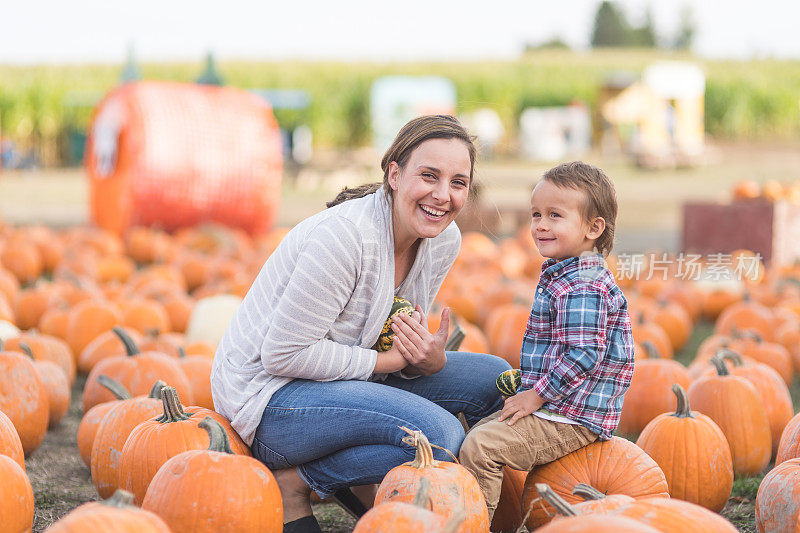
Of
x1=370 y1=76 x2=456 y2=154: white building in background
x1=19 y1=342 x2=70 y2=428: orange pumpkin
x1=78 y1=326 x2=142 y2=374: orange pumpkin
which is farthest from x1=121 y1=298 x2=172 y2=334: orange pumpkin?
x1=370 y1=76 x2=456 y2=154: white building in background

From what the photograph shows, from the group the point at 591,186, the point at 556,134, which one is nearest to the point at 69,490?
the point at 591,186

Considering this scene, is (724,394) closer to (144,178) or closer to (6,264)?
(6,264)

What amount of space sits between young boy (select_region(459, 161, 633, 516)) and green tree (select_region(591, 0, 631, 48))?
4036 inches

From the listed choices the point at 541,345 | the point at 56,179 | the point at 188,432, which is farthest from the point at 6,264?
the point at 56,179

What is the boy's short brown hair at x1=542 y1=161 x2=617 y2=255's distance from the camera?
2883 mm

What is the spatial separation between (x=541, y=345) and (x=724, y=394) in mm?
1195

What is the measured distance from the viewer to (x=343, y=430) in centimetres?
295

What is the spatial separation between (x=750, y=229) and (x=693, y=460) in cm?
611

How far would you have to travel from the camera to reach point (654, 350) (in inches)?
175

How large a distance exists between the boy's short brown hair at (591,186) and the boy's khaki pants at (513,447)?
65 cm

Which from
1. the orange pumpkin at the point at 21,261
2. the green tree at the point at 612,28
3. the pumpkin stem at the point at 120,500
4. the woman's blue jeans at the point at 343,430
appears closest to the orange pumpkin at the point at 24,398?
the woman's blue jeans at the point at 343,430

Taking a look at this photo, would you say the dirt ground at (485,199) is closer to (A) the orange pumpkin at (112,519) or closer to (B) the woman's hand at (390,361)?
(B) the woman's hand at (390,361)

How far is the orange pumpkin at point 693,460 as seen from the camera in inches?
125

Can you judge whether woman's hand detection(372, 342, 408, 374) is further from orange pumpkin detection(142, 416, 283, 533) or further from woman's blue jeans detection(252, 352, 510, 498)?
orange pumpkin detection(142, 416, 283, 533)
